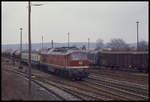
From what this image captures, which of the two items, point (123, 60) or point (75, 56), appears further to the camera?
point (123, 60)

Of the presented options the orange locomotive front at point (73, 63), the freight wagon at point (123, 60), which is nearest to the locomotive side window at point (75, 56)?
the orange locomotive front at point (73, 63)

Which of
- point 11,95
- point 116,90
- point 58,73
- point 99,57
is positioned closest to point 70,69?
point 58,73

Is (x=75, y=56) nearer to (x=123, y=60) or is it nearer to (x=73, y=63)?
(x=73, y=63)

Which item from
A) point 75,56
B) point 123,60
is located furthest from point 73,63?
point 123,60

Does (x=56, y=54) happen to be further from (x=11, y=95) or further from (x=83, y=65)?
(x=11, y=95)

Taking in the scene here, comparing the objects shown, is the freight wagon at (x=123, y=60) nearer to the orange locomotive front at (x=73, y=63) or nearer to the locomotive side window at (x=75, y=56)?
the orange locomotive front at (x=73, y=63)

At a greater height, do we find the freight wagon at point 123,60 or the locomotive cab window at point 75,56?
the locomotive cab window at point 75,56

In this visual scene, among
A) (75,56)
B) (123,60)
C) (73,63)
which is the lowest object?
(123,60)

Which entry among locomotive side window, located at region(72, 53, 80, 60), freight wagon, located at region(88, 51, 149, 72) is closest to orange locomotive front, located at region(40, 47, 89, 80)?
locomotive side window, located at region(72, 53, 80, 60)

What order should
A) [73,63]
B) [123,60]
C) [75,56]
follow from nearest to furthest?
[73,63] < [75,56] < [123,60]

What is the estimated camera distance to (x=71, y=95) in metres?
20.0

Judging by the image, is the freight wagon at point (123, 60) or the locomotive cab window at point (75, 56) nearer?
the locomotive cab window at point (75, 56)

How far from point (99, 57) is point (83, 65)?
19.6m

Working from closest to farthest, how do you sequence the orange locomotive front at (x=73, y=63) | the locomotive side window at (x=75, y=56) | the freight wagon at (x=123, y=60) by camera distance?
the orange locomotive front at (x=73, y=63), the locomotive side window at (x=75, y=56), the freight wagon at (x=123, y=60)
